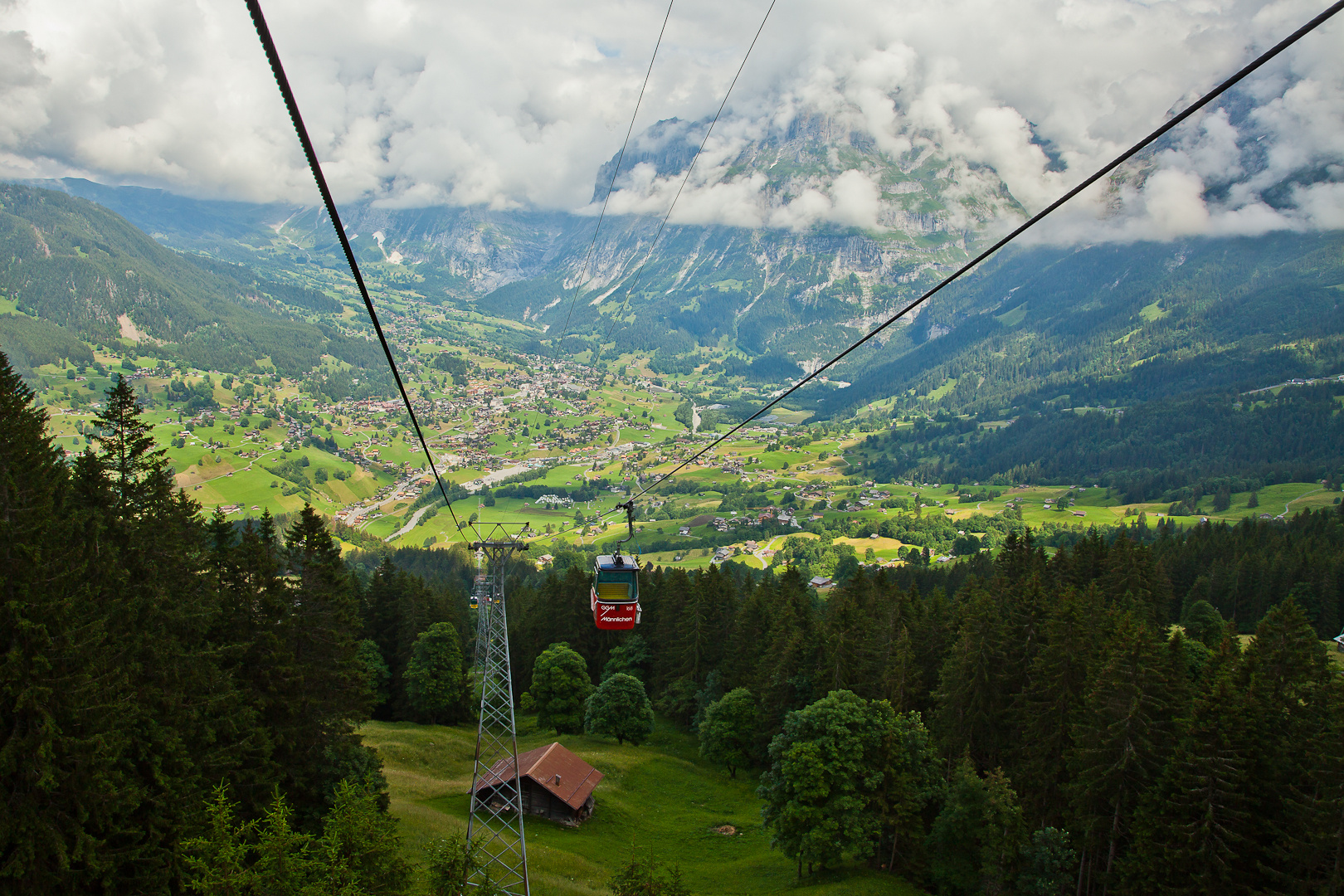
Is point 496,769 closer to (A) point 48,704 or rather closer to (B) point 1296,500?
(A) point 48,704

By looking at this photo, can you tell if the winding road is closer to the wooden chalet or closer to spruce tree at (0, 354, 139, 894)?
the wooden chalet

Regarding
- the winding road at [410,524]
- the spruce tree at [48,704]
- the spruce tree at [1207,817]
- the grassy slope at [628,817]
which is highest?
the winding road at [410,524]

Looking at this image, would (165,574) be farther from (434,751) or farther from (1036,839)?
(1036,839)

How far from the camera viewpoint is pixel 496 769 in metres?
37.5

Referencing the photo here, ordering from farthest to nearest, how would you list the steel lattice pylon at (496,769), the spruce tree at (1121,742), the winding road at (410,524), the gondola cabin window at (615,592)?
the winding road at (410,524)
the spruce tree at (1121,742)
the gondola cabin window at (615,592)
the steel lattice pylon at (496,769)

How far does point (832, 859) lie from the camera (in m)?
35.2

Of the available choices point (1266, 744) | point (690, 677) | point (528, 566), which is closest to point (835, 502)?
point (528, 566)

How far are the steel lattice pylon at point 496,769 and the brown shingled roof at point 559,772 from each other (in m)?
1.15

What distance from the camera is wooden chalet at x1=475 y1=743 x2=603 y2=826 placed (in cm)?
4078

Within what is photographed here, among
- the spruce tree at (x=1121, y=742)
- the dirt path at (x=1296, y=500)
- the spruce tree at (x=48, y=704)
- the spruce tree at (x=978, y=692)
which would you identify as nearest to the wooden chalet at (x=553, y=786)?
the spruce tree at (x=978, y=692)

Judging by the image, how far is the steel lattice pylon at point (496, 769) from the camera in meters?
24.9

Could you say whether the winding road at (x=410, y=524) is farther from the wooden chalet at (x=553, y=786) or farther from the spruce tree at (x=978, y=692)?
the spruce tree at (x=978, y=692)

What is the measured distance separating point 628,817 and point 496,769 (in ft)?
33.6

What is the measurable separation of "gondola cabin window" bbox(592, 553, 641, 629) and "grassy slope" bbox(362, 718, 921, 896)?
12089mm
